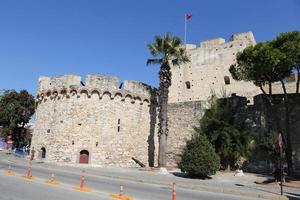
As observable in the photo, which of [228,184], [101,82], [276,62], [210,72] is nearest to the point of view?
[228,184]

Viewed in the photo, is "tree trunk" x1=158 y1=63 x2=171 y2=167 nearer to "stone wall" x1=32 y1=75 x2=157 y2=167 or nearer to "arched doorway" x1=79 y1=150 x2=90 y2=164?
"stone wall" x1=32 y1=75 x2=157 y2=167

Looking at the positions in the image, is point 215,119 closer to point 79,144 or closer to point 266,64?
point 266,64

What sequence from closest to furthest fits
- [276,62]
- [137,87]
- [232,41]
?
1. [276,62]
2. [137,87]
3. [232,41]

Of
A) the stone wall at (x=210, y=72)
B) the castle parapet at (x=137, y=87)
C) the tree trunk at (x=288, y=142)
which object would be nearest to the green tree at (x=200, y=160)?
the tree trunk at (x=288, y=142)

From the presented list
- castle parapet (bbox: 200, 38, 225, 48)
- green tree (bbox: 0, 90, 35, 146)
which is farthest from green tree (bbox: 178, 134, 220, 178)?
green tree (bbox: 0, 90, 35, 146)

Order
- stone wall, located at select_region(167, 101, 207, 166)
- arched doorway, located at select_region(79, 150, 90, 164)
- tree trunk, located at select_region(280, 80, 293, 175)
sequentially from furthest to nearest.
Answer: stone wall, located at select_region(167, 101, 207, 166)
arched doorway, located at select_region(79, 150, 90, 164)
tree trunk, located at select_region(280, 80, 293, 175)

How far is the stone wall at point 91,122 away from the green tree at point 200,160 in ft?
22.9

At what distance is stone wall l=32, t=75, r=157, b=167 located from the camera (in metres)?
23.0

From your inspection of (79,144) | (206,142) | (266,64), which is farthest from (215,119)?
(79,144)

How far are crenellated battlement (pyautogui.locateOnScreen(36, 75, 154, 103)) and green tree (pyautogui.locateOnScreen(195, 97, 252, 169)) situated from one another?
6277 millimetres

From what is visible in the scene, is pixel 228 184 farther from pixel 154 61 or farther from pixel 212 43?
pixel 212 43

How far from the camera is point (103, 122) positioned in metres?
23.5

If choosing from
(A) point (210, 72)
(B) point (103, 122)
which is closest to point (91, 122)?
(B) point (103, 122)

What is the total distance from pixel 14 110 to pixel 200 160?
120 feet
